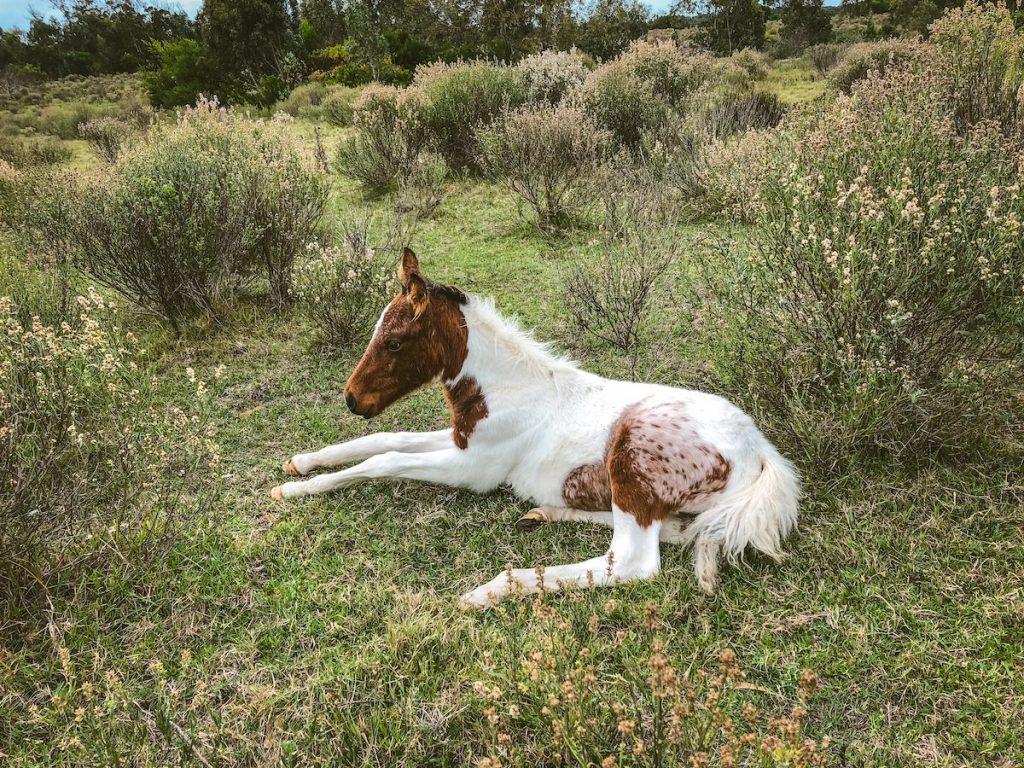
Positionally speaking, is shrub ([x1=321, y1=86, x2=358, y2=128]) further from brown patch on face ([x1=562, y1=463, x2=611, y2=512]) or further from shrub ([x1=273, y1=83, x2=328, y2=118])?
brown patch on face ([x1=562, y1=463, x2=611, y2=512])

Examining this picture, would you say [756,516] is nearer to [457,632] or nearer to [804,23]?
[457,632]

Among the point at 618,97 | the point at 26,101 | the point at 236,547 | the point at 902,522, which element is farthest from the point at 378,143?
the point at 26,101

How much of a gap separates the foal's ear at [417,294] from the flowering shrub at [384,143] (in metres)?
6.78

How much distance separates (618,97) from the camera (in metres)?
10.8

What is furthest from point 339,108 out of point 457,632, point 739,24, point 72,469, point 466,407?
point 739,24

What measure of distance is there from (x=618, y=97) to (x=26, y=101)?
84.9 ft

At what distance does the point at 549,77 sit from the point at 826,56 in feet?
52.0

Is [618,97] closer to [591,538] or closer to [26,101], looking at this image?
[591,538]

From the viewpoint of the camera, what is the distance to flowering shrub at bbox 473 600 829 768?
1.40 metres

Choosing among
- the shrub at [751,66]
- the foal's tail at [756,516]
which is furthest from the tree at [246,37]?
the foal's tail at [756,516]

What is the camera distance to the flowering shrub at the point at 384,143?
32.1 feet

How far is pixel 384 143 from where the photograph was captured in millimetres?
9836

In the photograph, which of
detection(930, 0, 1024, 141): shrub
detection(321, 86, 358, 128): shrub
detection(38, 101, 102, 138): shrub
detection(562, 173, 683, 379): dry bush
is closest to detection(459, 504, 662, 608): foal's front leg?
detection(562, 173, 683, 379): dry bush

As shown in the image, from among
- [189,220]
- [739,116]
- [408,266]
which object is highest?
[739,116]
